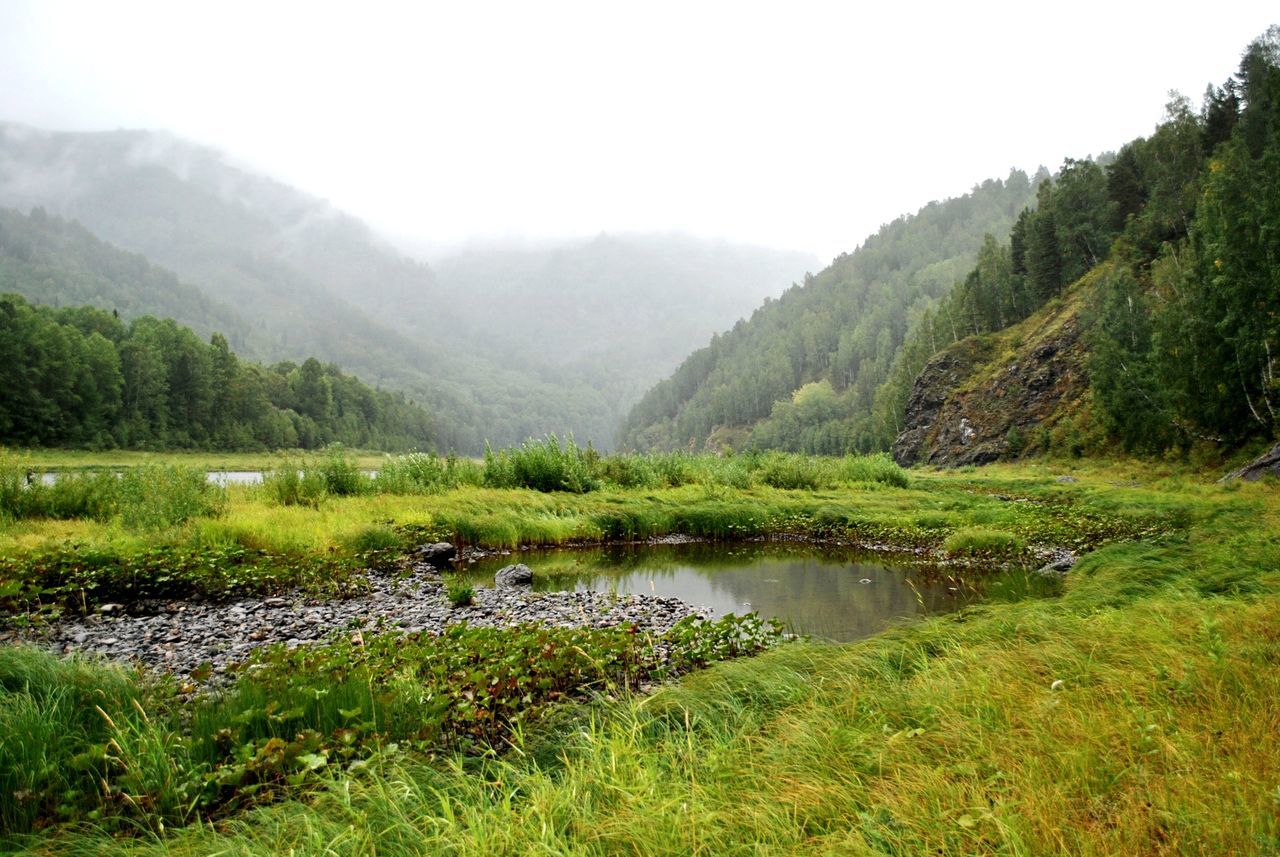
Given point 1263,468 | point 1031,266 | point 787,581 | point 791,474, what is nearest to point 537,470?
point 787,581

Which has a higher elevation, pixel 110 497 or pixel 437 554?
pixel 110 497

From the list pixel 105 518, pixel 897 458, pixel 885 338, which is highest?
pixel 885 338

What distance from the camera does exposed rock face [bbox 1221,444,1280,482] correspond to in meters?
24.1

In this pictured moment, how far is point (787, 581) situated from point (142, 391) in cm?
9721

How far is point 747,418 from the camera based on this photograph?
523 feet

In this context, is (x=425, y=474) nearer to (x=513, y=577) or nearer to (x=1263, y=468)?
(x=513, y=577)

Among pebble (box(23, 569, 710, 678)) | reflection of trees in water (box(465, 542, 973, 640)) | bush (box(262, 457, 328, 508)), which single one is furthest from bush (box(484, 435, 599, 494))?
pebble (box(23, 569, 710, 678))

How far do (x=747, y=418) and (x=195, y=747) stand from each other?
158 meters

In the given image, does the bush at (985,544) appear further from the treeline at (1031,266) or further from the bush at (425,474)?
the treeline at (1031,266)

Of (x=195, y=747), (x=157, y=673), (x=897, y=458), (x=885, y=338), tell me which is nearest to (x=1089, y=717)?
(x=195, y=747)

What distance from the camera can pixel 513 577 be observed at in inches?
561

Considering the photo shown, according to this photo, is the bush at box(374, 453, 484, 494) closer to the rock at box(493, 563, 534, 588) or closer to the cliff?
the rock at box(493, 563, 534, 588)

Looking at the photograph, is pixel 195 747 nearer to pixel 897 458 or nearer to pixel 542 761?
pixel 542 761

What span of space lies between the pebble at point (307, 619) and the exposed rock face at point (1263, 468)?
25.7 meters
